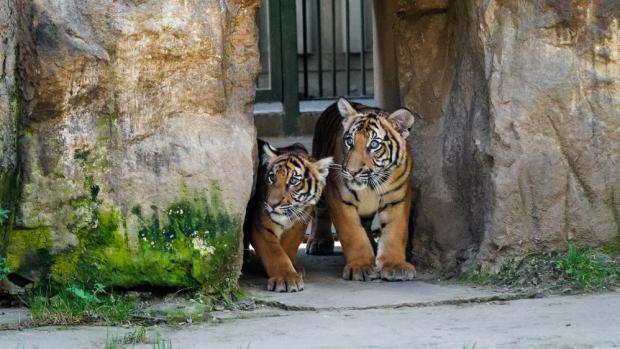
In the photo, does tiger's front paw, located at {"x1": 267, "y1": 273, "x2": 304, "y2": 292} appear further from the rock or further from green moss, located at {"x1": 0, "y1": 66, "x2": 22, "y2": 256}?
green moss, located at {"x1": 0, "y1": 66, "x2": 22, "y2": 256}

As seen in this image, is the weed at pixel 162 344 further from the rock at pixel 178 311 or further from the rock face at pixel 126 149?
the rock face at pixel 126 149

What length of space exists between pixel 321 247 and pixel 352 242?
3.40 feet

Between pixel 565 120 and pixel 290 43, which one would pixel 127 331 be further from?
pixel 290 43

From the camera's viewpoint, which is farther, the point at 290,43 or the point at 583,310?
the point at 290,43

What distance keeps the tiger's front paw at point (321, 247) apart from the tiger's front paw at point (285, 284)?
1.45 meters

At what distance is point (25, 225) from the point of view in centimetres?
549

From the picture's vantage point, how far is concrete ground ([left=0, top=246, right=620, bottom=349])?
4.87 metres

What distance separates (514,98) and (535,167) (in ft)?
1.18

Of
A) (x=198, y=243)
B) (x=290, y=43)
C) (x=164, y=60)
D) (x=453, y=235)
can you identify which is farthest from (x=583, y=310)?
(x=290, y=43)

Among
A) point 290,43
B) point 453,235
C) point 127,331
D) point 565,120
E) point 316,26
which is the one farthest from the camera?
point 316,26

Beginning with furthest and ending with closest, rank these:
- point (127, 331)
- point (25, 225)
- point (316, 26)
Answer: point (316, 26), point (25, 225), point (127, 331)

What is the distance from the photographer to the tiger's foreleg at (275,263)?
6.05 m

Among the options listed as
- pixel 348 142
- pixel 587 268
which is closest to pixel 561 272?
pixel 587 268

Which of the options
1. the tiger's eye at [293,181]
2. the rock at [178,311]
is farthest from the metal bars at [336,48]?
the rock at [178,311]
